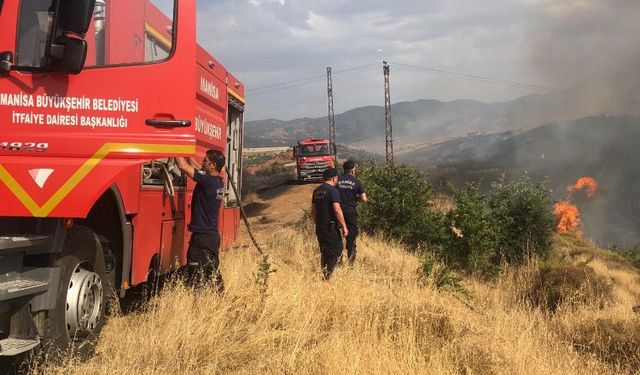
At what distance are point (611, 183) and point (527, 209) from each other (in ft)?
237

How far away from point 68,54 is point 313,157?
32212 mm

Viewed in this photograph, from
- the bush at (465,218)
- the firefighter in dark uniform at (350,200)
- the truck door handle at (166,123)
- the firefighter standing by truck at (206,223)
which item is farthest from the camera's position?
the bush at (465,218)

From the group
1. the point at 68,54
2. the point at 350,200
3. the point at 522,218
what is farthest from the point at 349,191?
the point at 522,218

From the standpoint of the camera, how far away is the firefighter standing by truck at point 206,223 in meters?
5.75

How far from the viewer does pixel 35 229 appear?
11.8 ft

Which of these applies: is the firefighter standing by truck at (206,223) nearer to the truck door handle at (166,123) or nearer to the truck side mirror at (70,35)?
the truck door handle at (166,123)

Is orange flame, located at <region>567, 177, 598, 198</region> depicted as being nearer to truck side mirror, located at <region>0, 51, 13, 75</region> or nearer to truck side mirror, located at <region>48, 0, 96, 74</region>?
truck side mirror, located at <region>48, 0, 96, 74</region>

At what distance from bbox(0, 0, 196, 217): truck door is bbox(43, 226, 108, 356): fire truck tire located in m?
0.51

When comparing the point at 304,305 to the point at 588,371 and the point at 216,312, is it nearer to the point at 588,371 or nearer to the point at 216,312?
the point at 216,312

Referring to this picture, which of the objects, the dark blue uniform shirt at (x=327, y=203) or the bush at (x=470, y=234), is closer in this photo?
the dark blue uniform shirt at (x=327, y=203)

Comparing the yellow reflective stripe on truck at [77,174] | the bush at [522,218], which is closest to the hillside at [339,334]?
the yellow reflective stripe on truck at [77,174]

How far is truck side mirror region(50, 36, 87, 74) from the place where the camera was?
3594 millimetres

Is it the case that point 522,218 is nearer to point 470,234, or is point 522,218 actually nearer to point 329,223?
point 470,234

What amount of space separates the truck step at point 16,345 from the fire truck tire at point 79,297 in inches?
5.6
